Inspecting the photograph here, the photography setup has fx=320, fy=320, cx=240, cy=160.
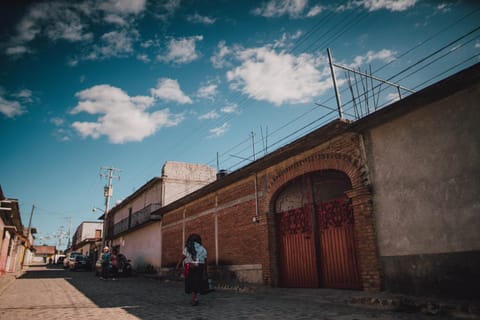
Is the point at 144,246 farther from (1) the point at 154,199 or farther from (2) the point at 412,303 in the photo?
(2) the point at 412,303

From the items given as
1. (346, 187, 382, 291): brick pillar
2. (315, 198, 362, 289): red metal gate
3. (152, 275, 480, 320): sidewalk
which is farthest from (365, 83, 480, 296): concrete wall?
(315, 198, 362, 289): red metal gate

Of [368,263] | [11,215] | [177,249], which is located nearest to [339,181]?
[368,263]

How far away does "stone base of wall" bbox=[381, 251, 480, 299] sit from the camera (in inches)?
224

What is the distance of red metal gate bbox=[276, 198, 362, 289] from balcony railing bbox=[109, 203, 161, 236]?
13558mm

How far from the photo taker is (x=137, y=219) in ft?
87.5

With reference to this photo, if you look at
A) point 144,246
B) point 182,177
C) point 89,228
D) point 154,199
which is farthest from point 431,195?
point 89,228

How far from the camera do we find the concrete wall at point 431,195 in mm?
5844

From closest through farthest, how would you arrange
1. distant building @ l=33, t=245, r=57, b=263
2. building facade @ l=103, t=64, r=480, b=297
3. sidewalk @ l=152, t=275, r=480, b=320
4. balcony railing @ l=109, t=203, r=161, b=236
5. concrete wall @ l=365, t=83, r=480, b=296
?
sidewalk @ l=152, t=275, r=480, b=320, concrete wall @ l=365, t=83, r=480, b=296, building facade @ l=103, t=64, r=480, b=297, balcony railing @ l=109, t=203, r=161, b=236, distant building @ l=33, t=245, r=57, b=263

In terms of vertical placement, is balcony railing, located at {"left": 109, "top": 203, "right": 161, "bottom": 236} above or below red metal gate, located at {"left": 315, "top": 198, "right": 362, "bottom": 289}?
above

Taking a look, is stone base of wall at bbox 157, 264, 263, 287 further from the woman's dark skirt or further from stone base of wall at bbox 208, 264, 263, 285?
the woman's dark skirt

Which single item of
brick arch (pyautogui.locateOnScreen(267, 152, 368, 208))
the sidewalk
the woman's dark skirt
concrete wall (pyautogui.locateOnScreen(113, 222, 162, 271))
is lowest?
the sidewalk

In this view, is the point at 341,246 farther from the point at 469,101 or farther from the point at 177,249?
the point at 177,249

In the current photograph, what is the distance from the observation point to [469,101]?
6.01 meters

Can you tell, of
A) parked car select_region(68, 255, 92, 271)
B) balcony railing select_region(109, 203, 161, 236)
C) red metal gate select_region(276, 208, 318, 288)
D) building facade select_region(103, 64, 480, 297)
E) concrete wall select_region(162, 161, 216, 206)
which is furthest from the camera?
parked car select_region(68, 255, 92, 271)
